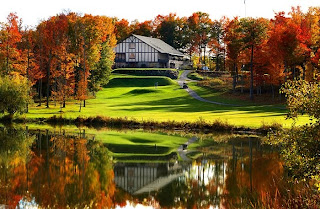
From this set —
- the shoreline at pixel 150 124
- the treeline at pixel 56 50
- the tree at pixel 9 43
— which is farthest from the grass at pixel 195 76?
the shoreline at pixel 150 124

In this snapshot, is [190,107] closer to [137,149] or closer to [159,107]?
[159,107]

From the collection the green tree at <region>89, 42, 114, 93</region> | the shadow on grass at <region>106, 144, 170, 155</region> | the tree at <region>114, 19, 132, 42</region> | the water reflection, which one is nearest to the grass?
the green tree at <region>89, 42, 114, 93</region>

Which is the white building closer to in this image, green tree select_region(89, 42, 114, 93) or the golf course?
the golf course

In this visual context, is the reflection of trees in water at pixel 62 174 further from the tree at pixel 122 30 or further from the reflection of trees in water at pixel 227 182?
the tree at pixel 122 30

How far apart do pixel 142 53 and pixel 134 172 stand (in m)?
82.2

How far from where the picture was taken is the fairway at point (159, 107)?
4991cm

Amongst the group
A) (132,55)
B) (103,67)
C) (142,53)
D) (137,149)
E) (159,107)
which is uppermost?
(142,53)

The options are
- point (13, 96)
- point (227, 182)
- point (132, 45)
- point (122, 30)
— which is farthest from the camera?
point (122, 30)

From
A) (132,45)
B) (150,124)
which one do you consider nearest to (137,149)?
(150,124)

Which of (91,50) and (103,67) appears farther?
(103,67)

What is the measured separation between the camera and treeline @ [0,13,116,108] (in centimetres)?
5875

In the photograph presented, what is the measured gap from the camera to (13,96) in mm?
49688

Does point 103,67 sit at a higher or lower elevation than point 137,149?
higher

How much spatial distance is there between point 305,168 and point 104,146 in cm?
2380
